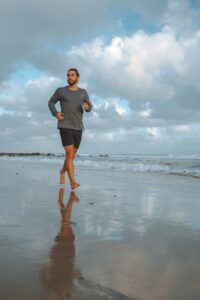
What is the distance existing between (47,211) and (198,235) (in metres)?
1.69

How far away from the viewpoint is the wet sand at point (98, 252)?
5.96ft

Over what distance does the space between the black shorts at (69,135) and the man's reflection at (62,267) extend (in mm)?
3199

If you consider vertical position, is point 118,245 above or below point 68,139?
below

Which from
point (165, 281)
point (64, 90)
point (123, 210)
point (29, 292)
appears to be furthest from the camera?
point (64, 90)

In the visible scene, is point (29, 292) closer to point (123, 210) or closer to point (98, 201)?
point (123, 210)

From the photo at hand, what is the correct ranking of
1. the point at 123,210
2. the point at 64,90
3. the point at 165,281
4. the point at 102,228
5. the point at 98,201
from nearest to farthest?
the point at 165,281 < the point at 102,228 < the point at 123,210 < the point at 98,201 < the point at 64,90

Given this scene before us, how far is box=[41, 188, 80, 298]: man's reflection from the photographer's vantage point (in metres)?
1.81

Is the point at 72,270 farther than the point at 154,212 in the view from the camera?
No

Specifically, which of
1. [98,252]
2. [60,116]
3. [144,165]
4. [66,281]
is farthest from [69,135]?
[144,165]

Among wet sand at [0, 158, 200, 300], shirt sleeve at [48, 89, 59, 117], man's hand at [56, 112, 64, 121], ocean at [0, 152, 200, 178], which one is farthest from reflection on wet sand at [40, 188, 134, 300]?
ocean at [0, 152, 200, 178]

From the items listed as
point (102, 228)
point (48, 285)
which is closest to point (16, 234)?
point (102, 228)

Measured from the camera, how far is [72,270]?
6.83ft

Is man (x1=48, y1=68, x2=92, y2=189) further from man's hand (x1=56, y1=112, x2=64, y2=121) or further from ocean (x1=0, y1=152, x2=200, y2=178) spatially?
ocean (x1=0, y1=152, x2=200, y2=178)

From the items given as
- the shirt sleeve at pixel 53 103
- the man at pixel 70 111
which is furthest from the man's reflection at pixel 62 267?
the shirt sleeve at pixel 53 103
